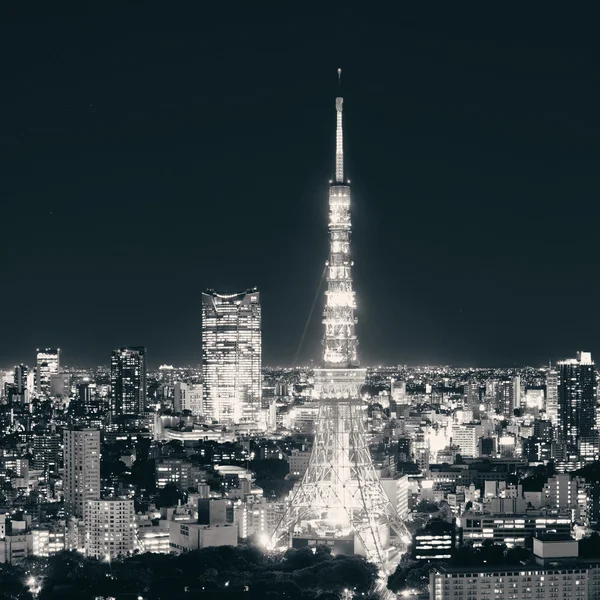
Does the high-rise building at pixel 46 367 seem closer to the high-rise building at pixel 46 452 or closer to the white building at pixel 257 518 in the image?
the high-rise building at pixel 46 452

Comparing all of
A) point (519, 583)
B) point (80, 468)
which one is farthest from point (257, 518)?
point (519, 583)

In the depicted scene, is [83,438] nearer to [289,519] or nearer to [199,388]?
[289,519]

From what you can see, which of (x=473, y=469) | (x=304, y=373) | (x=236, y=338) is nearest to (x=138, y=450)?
(x=473, y=469)

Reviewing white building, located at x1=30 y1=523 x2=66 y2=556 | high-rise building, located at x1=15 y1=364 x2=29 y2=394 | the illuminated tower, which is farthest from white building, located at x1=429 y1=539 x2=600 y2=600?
high-rise building, located at x1=15 y1=364 x2=29 y2=394

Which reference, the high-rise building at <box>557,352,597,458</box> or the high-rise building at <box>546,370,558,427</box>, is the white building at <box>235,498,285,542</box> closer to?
the high-rise building at <box>557,352,597,458</box>

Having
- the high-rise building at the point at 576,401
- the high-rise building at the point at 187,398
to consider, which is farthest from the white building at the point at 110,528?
the high-rise building at the point at 187,398

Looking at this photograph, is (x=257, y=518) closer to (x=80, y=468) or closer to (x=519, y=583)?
(x=80, y=468)
